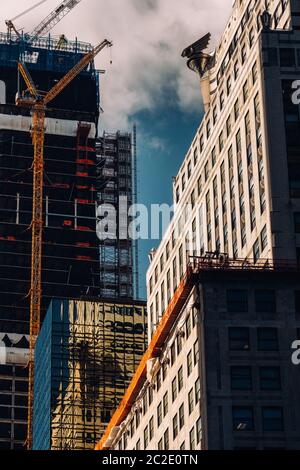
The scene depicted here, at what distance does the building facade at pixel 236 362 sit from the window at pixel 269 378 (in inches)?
3.4

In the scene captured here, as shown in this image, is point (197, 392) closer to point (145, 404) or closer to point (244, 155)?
point (145, 404)

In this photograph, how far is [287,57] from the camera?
147 meters

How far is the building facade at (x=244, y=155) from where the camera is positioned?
5482 inches

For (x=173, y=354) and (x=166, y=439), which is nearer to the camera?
(x=166, y=439)

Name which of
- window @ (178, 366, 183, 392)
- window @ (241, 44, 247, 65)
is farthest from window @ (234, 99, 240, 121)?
window @ (178, 366, 183, 392)

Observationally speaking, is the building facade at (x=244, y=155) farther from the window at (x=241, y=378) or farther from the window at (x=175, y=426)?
the window at (x=175, y=426)

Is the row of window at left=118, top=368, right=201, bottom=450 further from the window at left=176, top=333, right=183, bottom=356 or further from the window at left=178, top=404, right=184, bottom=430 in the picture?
the window at left=176, top=333, right=183, bottom=356

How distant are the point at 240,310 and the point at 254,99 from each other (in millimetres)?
28401

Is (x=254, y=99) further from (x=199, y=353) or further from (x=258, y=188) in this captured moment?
(x=199, y=353)

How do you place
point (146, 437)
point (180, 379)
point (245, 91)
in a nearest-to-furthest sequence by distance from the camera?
point (180, 379)
point (146, 437)
point (245, 91)

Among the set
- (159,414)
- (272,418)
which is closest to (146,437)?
(159,414)

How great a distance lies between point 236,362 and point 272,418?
604 centimetres

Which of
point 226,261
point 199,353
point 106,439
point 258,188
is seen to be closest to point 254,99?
point 258,188

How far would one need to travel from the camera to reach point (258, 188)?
141750 millimetres
